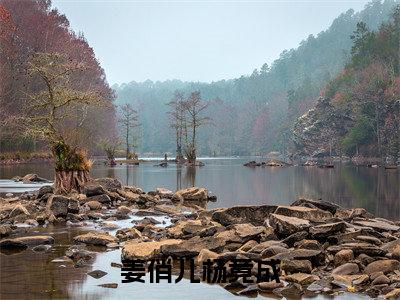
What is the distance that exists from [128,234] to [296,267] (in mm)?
6285

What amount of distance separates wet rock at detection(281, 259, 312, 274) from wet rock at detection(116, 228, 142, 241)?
5687 mm

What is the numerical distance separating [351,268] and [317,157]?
111760mm

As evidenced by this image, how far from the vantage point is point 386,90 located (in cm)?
9606

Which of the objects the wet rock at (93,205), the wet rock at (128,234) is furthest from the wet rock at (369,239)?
the wet rock at (93,205)

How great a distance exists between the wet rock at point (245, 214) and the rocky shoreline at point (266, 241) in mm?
33

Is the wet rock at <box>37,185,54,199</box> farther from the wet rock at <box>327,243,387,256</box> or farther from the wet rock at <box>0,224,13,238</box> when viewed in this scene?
the wet rock at <box>327,243,387,256</box>

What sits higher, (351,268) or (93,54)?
(93,54)

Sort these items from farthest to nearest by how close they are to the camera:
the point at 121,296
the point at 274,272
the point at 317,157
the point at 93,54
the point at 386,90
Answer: the point at 317,157
the point at 93,54
the point at 386,90
the point at 274,272
the point at 121,296

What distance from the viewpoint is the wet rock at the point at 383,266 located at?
1194 centimetres

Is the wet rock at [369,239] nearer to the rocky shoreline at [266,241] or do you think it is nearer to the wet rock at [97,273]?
the rocky shoreline at [266,241]

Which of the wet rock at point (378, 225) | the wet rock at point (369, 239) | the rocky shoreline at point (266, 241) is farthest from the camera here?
the wet rock at point (378, 225)

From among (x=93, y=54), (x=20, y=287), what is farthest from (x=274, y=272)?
(x=93, y=54)

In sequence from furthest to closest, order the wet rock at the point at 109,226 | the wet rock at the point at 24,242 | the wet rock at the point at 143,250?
1. the wet rock at the point at 109,226
2. the wet rock at the point at 24,242
3. the wet rock at the point at 143,250

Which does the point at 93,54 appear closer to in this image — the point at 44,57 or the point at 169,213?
the point at 44,57
